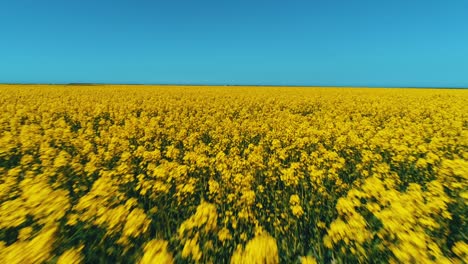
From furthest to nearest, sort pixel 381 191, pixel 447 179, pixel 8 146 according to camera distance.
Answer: pixel 8 146 < pixel 447 179 < pixel 381 191

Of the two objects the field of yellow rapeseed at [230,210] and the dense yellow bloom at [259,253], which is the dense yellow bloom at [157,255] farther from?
the dense yellow bloom at [259,253]

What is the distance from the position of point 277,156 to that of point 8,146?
20.9 ft

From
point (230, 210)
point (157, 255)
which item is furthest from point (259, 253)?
point (230, 210)

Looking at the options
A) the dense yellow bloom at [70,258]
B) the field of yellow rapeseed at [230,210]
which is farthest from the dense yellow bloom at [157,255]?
the dense yellow bloom at [70,258]

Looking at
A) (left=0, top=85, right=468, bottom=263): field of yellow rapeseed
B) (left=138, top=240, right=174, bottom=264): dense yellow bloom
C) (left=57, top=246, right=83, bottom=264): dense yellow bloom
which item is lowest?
(left=0, top=85, right=468, bottom=263): field of yellow rapeseed

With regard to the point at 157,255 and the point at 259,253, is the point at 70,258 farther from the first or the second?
the point at 259,253

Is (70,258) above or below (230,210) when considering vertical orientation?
above

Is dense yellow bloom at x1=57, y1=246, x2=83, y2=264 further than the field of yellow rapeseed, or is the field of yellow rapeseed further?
the field of yellow rapeseed

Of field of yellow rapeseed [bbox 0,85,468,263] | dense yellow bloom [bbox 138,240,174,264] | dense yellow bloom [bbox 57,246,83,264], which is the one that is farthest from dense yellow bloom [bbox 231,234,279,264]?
dense yellow bloom [bbox 57,246,83,264]

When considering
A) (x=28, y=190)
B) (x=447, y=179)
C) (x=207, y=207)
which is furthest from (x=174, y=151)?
(x=447, y=179)

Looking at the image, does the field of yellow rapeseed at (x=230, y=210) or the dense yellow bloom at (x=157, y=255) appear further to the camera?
the field of yellow rapeseed at (x=230, y=210)

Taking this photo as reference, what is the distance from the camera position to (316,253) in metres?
3.26

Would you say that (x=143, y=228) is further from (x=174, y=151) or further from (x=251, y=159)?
(x=174, y=151)

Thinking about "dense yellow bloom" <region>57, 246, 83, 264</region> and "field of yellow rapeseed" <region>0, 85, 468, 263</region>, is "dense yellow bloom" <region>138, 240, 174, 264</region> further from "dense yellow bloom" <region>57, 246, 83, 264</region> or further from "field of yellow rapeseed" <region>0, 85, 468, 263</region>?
"dense yellow bloom" <region>57, 246, 83, 264</region>
